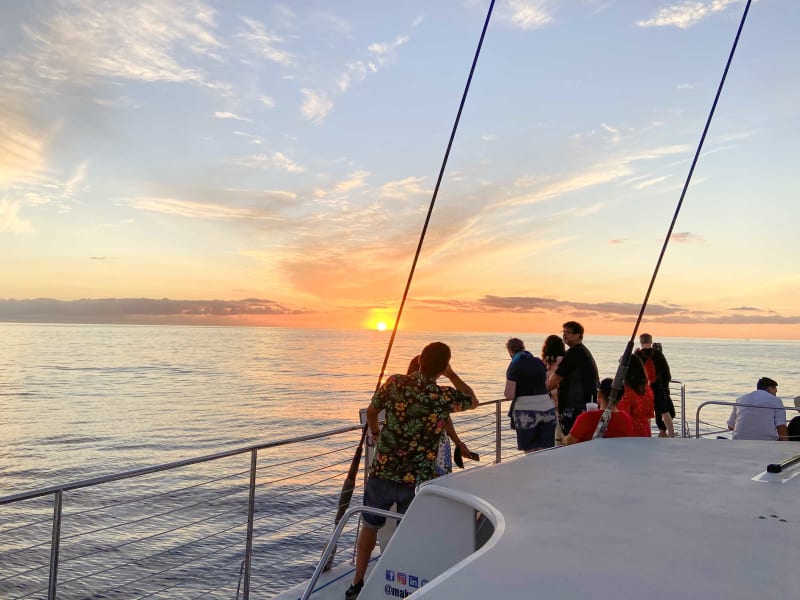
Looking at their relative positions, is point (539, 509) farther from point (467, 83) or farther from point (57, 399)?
point (57, 399)

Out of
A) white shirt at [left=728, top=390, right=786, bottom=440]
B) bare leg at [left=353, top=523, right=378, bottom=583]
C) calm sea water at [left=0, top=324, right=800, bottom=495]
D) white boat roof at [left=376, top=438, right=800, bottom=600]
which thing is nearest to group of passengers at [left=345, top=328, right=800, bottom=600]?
bare leg at [left=353, top=523, right=378, bottom=583]

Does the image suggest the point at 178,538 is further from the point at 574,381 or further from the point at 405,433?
the point at 405,433

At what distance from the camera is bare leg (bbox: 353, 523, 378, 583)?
380 cm

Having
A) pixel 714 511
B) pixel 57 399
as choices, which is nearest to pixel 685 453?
pixel 714 511

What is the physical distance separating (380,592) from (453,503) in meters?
0.42

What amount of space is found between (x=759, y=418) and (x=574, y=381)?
2923 millimetres

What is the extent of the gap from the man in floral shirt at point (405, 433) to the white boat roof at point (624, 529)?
94 centimetres

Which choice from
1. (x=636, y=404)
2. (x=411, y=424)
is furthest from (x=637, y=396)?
(x=411, y=424)

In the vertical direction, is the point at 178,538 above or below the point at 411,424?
below

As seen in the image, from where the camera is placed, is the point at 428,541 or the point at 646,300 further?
the point at 646,300

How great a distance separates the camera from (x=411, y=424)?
380 centimetres

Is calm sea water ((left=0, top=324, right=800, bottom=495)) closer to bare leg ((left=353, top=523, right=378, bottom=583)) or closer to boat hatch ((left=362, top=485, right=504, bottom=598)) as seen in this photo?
bare leg ((left=353, top=523, right=378, bottom=583))

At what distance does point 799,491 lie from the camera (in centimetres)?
221

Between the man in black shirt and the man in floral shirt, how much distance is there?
8.24 ft
